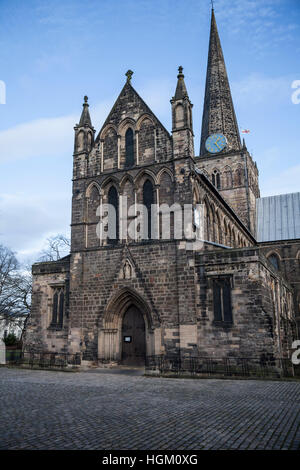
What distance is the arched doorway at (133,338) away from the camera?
18878mm

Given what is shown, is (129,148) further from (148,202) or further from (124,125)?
(148,202)

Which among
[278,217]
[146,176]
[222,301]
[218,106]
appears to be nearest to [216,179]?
[278,217]

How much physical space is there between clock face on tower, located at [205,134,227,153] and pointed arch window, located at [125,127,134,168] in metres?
22.6

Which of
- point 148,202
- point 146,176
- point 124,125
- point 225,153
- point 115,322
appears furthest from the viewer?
point 225,153

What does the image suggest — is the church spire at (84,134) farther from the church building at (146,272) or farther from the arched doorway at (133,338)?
the arched doorway at (133,338)

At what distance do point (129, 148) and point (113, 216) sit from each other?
4093mm

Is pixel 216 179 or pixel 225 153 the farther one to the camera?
pixel 216 179

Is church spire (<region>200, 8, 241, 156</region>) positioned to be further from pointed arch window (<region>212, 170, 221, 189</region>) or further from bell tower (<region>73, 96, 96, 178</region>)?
bell tower (<region>73, 96, 96, 178</region>)

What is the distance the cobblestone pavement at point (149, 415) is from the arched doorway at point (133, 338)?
5108 millimetres

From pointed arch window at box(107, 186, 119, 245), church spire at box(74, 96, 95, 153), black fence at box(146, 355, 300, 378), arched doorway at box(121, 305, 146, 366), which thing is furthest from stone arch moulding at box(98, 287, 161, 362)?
church spire at box(74, 96, 95, 153)

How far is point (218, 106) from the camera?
42.7m

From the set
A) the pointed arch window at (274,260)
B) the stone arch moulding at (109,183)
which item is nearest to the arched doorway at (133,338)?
the stone arch moulding at (109,183)

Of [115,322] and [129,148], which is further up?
[129,148]

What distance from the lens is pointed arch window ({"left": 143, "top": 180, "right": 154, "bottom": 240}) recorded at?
19438 millimetres
